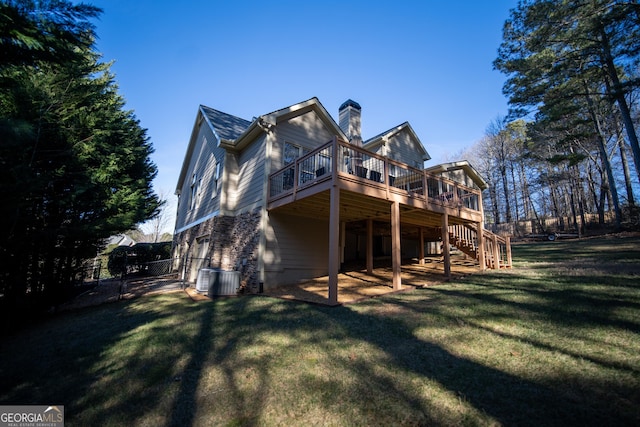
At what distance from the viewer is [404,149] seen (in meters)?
16.1

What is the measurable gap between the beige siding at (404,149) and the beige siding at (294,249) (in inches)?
272

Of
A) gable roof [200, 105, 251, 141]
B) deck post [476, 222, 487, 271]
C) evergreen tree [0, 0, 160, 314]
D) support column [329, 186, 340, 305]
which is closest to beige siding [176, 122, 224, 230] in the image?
gable roof [200, 105, 251, 141]

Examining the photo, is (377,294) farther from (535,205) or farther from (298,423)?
(535,205)

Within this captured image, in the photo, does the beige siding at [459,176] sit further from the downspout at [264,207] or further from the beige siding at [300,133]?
the downspout at [264,207]

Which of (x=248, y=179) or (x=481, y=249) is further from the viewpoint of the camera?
(x=481, y=249)

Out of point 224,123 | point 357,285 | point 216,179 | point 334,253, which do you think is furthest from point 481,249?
point 224,123

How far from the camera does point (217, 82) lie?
12078 millimetres

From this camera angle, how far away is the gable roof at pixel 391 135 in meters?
14.7

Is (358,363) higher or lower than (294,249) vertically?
lower

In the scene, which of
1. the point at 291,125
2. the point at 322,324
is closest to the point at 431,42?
the point at 291,125

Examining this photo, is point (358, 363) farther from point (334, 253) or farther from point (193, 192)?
point (193, 192)

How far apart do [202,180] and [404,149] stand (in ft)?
37.2

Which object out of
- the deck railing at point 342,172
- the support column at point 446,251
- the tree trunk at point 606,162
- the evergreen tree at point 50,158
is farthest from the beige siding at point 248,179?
the tree trunk at point 606,162

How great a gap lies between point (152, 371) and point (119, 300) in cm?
687
